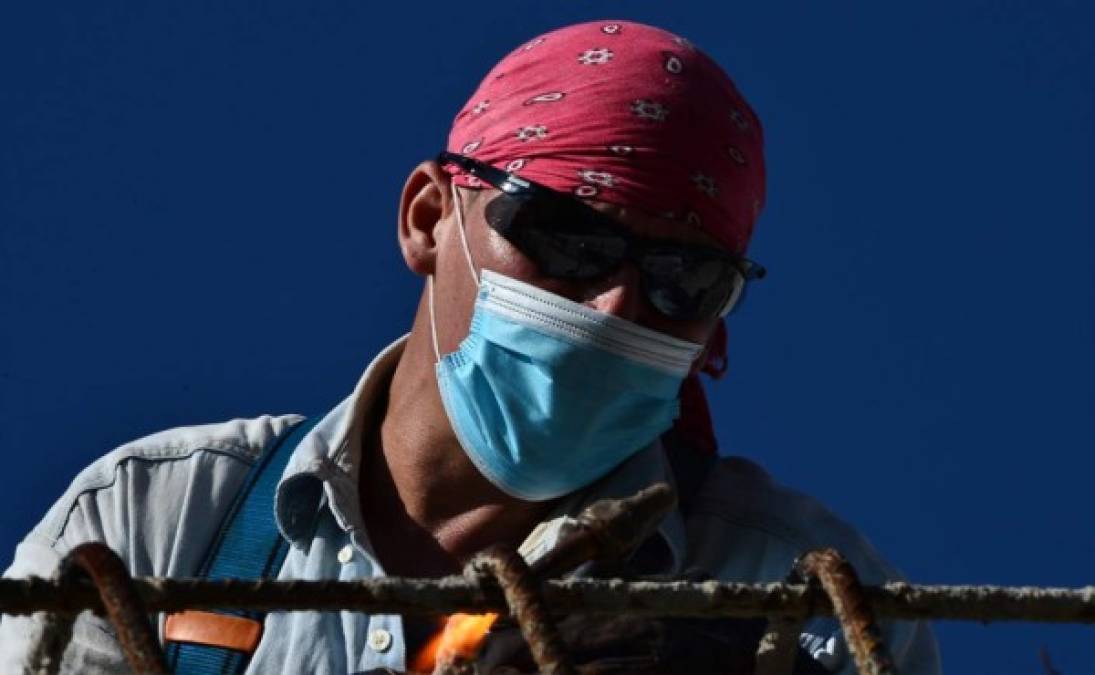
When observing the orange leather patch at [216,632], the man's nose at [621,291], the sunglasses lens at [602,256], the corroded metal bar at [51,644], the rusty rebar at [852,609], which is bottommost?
the corroded metal bar at [51,644]

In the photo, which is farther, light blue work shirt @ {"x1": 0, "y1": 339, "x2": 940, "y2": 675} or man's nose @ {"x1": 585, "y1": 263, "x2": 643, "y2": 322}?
man's nose @ {"x1": 585, "y1": 263, "x2": 643, "y2": 322}

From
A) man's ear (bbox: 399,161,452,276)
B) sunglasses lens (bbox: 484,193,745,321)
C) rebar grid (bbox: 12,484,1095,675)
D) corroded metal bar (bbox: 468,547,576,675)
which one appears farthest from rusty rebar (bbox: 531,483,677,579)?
man's ear (bbox: 399,161,452,276)

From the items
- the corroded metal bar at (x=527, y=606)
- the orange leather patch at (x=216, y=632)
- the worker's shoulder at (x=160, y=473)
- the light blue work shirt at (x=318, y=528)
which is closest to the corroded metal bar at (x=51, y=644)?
the corroded metal bar at (x=527, y=606)

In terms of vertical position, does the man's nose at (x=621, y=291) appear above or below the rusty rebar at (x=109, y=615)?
above

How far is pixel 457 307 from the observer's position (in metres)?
3.08

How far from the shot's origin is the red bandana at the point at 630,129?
3020 millimetres

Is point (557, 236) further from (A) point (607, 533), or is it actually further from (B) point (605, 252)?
(A) point (607, 533)

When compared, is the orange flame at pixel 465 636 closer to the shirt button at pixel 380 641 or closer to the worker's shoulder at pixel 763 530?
the shirt button at pixel 380 641

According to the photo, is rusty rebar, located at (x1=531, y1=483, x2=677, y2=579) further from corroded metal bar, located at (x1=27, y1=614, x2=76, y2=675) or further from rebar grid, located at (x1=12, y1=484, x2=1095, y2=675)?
corroded metal bar, located at (x1=27, y1=614, x2=76, y2=675)

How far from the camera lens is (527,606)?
1.46 m

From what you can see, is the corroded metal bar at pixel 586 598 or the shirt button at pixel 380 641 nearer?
the corroded metal bar at pixel 586 598

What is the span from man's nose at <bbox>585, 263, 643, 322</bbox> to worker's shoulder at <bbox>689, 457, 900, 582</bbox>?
0.26m

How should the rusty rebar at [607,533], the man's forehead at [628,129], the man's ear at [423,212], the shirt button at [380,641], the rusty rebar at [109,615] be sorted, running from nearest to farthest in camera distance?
the rusty rebar at [109,615] → the rusty rebar at [607,533] → the shirt button at [380,641] → the man's forehead at [628,129] → the man's ear at [423,212]

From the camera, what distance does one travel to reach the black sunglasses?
294cm
